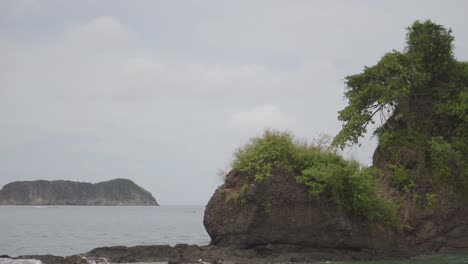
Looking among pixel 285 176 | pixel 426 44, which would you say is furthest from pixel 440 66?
pixel 285 176

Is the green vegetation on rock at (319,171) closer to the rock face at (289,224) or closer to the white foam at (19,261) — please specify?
the rock face at (289,224)

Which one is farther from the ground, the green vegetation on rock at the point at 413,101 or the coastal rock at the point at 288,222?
the green vegetation on rock at the point at 413,101

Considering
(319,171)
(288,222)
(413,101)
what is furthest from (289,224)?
(413,101)

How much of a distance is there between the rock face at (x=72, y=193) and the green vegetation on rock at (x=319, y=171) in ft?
445

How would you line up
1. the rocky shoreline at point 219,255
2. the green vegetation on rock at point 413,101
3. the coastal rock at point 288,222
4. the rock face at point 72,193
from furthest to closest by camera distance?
1. the rock face at point 72,193
2. the green vegetation on rock at point 413,101
3. the coastal rock at point 288,222
4. the rocky shoreline at point 219,255

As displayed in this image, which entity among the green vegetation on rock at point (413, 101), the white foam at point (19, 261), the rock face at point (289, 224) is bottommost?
the white foam at point (19, 261)

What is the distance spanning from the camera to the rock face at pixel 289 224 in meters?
22.1

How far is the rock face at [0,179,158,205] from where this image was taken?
491 ft

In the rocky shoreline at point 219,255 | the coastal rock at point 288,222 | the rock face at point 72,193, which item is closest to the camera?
the rocky shoreline at point 219,255

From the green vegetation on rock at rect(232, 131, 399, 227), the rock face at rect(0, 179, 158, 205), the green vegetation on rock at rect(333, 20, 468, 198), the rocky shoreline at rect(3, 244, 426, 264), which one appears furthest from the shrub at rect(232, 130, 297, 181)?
the rock face at rect(0, 179, 158, 205)

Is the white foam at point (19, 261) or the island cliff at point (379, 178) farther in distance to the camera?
the island cliff at point (379, 178)

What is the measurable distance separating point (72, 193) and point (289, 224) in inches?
5780

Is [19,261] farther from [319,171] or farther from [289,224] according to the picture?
[319,171]

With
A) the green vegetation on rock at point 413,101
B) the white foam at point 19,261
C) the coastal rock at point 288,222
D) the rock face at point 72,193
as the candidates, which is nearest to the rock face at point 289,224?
the coastal rock at point 288,222
